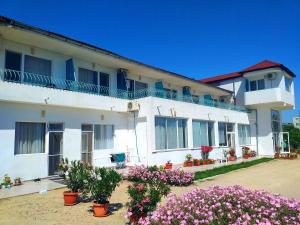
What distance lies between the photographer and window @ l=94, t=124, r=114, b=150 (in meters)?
16.8

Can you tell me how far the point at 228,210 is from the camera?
523cm

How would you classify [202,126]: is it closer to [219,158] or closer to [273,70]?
[219,158]

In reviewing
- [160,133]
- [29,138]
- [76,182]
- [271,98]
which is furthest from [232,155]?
[76,182]

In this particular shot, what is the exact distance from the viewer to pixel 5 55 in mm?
13156

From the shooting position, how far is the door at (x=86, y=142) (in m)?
16.0

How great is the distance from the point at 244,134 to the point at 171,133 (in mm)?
13506

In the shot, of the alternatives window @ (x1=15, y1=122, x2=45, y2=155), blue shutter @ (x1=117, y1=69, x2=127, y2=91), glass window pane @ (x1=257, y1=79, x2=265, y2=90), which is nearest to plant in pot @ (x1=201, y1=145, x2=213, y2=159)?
blue shutter @ (x1=117, y1=69, x2=127, y2=91)

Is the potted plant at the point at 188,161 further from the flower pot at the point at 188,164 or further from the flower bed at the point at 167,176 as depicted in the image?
the flower bed at the point at 167,176

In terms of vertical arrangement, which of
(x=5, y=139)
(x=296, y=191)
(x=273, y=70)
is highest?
(x=273, y=70)

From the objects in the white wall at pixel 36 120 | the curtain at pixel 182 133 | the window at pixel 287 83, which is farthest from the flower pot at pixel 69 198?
the window at pixel 287 83

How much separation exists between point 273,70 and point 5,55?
79.9 ft

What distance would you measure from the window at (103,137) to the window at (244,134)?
52.2 feet

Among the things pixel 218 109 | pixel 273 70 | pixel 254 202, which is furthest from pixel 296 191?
pixel 273 70

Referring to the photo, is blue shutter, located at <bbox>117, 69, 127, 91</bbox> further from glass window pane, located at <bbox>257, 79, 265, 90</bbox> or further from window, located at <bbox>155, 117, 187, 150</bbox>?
glass window pane, located at <bbox>257, 79, 265, 90</bbox>
